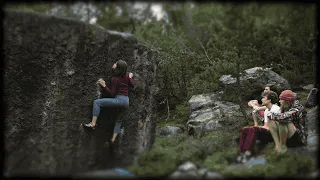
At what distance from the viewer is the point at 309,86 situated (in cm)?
1351

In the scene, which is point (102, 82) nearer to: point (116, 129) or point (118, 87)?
point (118, 87)

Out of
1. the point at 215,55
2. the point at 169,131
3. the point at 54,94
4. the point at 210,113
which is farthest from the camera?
the point at 215,55

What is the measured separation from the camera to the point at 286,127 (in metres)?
7.54

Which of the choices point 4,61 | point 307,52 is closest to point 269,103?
point 4,61

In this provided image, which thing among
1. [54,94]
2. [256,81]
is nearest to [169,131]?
[54,94]

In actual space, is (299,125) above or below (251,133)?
above

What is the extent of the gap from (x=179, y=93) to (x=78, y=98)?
6.35 metres

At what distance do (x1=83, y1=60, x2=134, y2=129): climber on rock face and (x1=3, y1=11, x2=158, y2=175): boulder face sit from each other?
381 millimetres

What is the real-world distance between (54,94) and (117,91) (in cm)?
169

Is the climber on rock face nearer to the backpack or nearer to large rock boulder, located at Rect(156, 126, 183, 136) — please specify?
large rock boulder, located at Rect(156, 126, 183, 136)

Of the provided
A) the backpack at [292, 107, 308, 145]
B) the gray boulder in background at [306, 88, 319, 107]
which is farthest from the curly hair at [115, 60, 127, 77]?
the gray boulder in background at [306, 88, 319, 107]

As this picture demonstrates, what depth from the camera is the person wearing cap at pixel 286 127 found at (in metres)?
7.50

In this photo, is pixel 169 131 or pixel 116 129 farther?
pixel 169 131

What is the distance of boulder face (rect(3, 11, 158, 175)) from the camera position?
7535 mm
